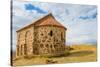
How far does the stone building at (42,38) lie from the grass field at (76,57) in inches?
2.8

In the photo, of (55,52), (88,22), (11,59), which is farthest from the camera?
(88,22)

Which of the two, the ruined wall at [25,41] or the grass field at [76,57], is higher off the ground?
the ruined wall at [25,41]

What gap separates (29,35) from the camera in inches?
92.0

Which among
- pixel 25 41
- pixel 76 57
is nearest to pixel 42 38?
pixel 25 41

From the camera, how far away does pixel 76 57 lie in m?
2.50

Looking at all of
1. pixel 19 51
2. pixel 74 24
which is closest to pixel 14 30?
pixel 19 51

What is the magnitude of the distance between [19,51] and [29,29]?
0.29 meters

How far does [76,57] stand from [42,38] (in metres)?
0.52

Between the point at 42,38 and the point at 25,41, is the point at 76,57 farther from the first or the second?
the point at 25,41

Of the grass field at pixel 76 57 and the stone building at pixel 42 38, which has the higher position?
the stone building at pixel 42 38

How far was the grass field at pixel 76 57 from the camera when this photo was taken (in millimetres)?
2310

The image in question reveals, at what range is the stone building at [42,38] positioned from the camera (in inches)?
90.5
